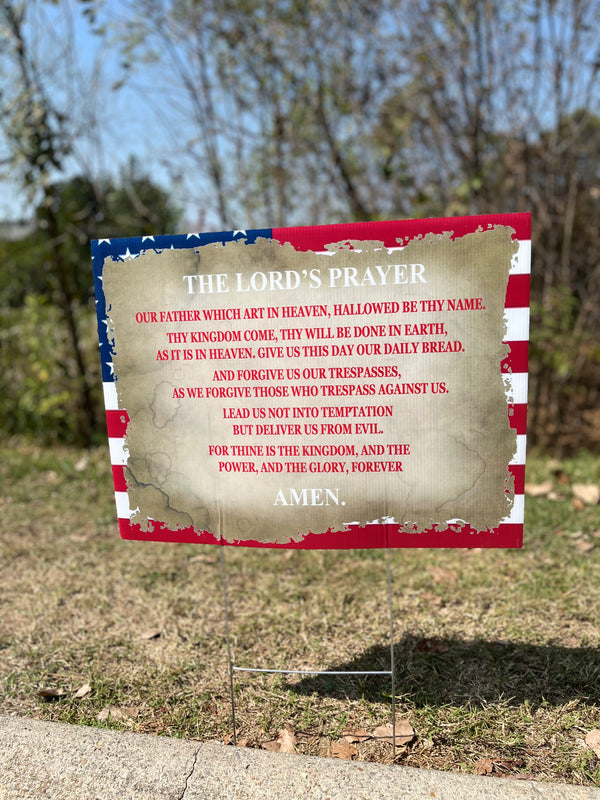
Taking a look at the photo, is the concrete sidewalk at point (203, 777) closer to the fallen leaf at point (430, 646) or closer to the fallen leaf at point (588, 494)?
the fallen leaf at point (430, 646)

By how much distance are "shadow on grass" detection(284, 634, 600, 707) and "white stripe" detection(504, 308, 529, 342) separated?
1363 mm

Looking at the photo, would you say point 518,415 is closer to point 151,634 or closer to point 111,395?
point 111,395

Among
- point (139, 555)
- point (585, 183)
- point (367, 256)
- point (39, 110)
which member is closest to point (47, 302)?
point (39, 110)

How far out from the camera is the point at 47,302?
6.34 meters

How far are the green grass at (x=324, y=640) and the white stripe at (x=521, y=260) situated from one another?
1561mm

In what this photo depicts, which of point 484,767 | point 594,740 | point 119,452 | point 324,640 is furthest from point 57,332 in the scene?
point 594,740

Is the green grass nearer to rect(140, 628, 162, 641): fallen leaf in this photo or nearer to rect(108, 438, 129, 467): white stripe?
rect(140, 628, 162, 641): fallen leaf

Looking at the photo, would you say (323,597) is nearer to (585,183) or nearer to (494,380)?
(494,380)

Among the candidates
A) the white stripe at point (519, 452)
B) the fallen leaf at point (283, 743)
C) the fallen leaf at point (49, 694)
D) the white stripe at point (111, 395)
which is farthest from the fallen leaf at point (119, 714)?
the white stripe at point (519, 452)

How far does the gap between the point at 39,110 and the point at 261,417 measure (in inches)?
192

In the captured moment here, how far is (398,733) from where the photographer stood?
91.2 inches

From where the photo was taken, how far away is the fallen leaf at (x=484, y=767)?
2.11 meters

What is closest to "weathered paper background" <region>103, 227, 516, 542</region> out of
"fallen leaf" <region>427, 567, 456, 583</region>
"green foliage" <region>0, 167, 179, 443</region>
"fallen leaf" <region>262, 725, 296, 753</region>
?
"fallen leaf" <region>262, 725, 296, 753</region>

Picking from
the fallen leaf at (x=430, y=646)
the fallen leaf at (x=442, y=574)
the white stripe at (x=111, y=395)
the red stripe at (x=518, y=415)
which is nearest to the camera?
the red stripe at (x=518, y=415)
